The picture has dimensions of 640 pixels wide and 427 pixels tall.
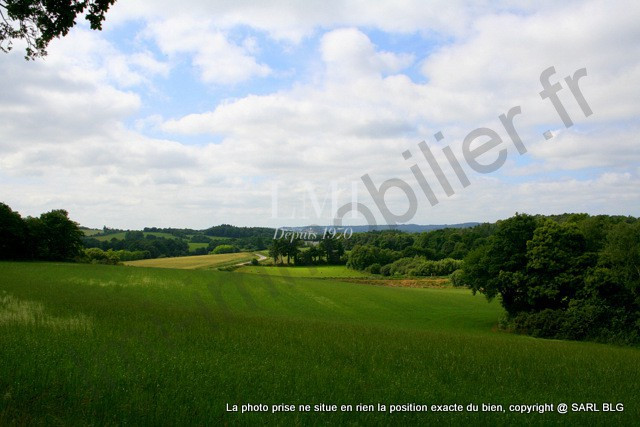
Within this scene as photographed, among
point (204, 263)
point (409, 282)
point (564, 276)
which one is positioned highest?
point (564, 276)

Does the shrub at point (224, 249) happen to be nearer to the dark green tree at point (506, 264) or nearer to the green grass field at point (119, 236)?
the green grass field at point (119, 236)

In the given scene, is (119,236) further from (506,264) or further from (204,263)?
(506,264)

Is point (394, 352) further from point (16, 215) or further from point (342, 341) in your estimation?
point (16, 215)

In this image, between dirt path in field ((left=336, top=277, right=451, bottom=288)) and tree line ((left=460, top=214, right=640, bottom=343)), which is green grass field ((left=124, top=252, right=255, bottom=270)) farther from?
tree line ((left=460, top=214, right=640, bottom=343))

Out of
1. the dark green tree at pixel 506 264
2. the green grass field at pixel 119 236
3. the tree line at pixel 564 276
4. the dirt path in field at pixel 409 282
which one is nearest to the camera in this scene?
the tree line at pixel 564 276

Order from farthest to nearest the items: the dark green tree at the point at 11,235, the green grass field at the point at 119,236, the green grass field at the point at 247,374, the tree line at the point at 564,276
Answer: the green grass field at the point at 119,236
the dark green tree at the point at 11,235
the tree line at the point at 564,276
the green grass field at the point at 247,374

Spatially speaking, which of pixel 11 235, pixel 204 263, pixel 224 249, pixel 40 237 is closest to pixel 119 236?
pixel 224 249

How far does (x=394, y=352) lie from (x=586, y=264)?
28.5 metres

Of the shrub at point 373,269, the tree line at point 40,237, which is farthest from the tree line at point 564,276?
the tree line at point 40,237

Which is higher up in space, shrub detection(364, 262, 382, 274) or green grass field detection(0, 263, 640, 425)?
green grass field detection(0, 263, 640, 425)

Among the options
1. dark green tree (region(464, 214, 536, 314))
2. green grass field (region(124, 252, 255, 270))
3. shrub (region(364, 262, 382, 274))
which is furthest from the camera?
shrub (region(364, 262, 382, 274))

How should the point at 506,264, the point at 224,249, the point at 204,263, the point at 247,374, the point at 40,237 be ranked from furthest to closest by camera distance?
1. the point at 224,249
2. the point at 204,263
3. the point at 40,237
4. the point at 506,264
5. the point at 247,374

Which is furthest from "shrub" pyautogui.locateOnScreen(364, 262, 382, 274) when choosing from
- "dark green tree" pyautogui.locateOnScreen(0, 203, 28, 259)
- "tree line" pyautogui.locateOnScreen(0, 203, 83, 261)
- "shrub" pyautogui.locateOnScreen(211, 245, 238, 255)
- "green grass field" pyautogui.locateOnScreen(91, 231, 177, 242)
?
"green grass field" pyautogui.locateOnScreen(91, 231, 177, 242)

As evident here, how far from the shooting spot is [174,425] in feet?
22.8
